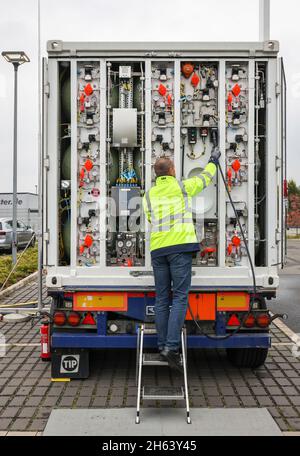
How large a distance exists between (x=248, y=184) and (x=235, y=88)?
921 millimetres

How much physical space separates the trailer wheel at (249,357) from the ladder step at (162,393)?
1.34 meters

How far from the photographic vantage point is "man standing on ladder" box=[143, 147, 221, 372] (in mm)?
4672

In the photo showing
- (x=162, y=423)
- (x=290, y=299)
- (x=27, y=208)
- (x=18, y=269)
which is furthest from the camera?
(x=27, y=208)

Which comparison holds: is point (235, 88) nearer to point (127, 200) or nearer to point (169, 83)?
point (169, 83)

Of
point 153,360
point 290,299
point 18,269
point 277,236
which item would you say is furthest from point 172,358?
point 18,269

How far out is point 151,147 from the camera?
5023mm

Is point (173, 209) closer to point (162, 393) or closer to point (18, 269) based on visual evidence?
point (162, 393)

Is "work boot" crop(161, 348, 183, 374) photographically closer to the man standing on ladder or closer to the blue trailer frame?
the man standing on ladder

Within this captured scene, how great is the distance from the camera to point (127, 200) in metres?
5.06

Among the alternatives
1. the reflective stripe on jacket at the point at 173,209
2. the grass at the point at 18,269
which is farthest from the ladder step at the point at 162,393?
the grass at the point at 18,269

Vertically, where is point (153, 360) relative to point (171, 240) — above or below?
below

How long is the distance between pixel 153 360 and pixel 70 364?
1.02 m
